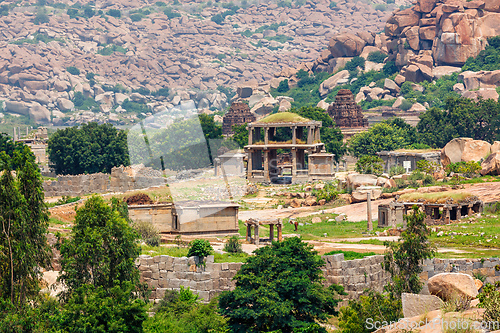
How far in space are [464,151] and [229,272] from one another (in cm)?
4426

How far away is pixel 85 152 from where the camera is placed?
2808 inches

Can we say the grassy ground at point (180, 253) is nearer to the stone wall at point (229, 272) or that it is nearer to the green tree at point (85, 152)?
the stone wall at point (229, 272)

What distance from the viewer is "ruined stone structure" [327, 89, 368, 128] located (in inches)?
4855

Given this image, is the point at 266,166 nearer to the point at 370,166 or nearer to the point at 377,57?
the point at 370,166

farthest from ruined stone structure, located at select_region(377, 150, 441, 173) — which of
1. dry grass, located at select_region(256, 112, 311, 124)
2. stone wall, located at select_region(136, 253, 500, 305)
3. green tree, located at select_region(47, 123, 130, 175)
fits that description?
stone wall, located at select_region(136, 253, 500, 305)

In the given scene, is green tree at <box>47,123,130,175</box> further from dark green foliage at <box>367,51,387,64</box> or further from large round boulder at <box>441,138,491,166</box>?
dark green foliage at <box>367,51,387,64</box>

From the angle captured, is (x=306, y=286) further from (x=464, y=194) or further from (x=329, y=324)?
(x=464, y=194)


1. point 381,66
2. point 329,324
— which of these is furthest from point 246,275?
point 381,66

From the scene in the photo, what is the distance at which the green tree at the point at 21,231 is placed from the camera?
22531mm

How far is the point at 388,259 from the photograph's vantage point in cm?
2484

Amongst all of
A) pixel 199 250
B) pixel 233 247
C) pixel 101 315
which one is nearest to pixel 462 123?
pixel 233 247

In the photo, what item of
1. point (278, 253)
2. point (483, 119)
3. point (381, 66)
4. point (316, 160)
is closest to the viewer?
point (278, 253)

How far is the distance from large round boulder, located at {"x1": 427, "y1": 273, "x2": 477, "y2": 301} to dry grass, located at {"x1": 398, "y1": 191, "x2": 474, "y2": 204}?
2225cm

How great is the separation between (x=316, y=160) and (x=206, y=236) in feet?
117
